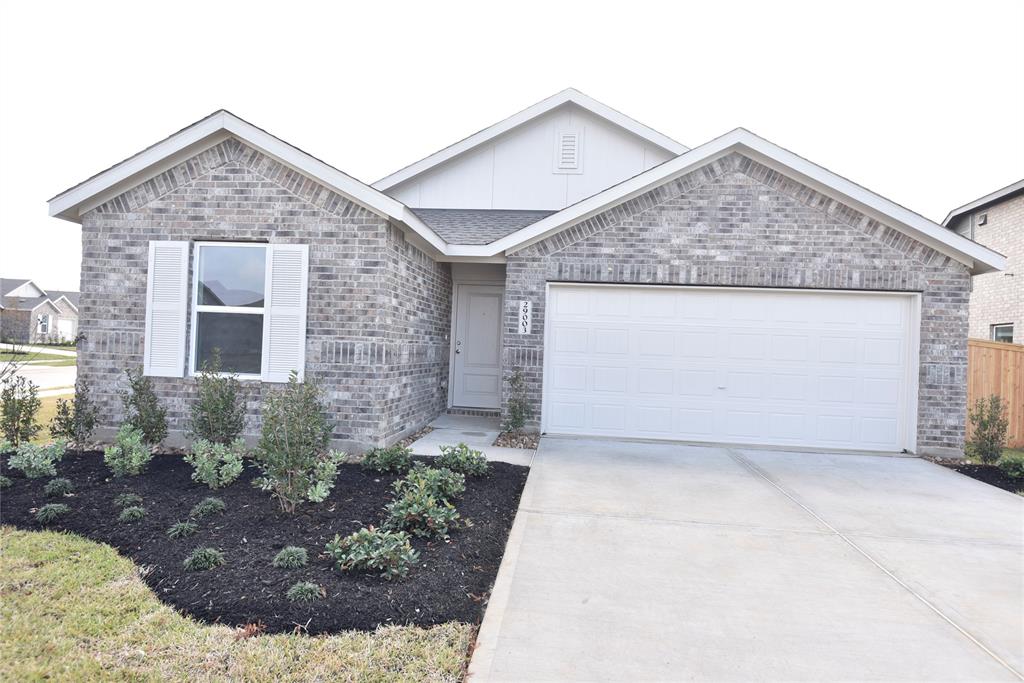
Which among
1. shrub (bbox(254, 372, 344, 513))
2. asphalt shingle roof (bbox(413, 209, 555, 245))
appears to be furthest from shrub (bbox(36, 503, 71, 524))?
asphalt shingle roof (bbox(413, 209, 555, 245))

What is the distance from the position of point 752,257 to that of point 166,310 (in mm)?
8132

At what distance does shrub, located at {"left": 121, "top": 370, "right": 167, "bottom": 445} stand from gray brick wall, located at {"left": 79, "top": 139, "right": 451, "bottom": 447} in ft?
1.09

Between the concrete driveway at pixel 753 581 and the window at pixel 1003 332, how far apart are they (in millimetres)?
9630

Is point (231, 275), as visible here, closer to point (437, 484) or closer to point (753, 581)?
point (437, 484)

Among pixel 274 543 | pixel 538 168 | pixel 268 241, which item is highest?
pixel 538 168

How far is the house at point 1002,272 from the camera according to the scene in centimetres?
1379

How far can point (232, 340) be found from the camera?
768cm

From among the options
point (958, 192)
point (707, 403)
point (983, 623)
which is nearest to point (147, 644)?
point (983, 623)

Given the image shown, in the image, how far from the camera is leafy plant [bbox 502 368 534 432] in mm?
8891

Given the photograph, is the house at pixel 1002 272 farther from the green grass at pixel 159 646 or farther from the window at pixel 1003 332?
the green grass at pixel 159 646

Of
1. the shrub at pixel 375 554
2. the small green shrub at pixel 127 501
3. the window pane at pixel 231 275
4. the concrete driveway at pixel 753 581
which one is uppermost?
the window pane at pixel 231 275

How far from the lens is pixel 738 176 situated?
8906mm

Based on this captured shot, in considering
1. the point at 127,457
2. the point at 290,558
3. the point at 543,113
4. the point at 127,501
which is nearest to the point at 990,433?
the point at 543,113

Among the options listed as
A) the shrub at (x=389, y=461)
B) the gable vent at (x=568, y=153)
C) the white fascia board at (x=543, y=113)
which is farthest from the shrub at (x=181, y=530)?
the gable vent at (x=568, y=153)
